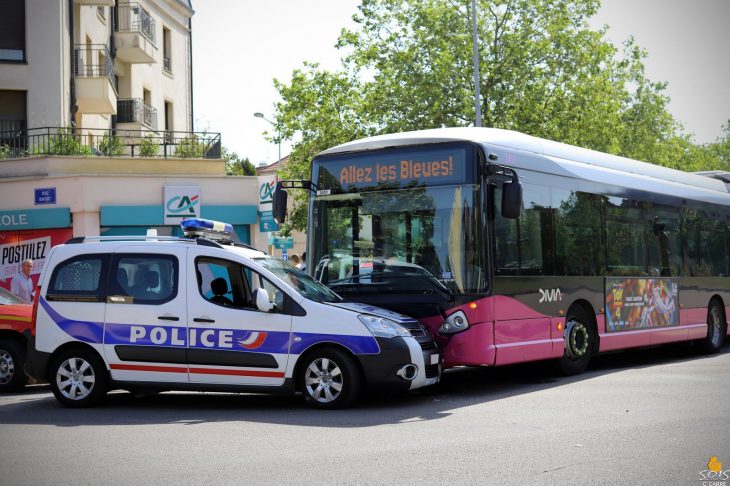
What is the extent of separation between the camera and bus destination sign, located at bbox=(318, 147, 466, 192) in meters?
11.8

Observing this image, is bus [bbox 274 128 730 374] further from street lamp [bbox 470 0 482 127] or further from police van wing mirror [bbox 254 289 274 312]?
street lamp [bbox 470 0 482 127]

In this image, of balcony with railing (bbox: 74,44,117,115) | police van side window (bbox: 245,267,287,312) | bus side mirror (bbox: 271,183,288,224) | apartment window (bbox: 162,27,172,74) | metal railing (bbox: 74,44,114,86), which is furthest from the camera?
apartment window (bbox: 162,27,172,74)

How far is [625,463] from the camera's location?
7.07 m

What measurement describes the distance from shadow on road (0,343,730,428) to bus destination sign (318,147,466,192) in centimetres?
266

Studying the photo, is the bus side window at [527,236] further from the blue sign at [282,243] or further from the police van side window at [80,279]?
the blue sign at [282,243]

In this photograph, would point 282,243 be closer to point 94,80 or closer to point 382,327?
point 94,80

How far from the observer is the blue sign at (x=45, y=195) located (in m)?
25.5

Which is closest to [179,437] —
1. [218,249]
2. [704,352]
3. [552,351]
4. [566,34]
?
[218,249]

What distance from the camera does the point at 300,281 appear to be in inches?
444

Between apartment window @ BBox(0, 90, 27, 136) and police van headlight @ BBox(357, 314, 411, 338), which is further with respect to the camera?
apartment window @ BBox(0, 90, 27, 136)

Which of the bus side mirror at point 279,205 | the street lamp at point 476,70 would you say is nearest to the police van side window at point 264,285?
the bus side mirror at point 279,205

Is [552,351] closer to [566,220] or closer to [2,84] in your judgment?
[566,220]

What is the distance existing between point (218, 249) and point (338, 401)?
88.6 inches

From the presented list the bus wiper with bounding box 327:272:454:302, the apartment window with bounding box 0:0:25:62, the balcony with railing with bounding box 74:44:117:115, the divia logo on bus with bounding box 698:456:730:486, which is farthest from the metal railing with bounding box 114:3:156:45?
the divia logo on bus with bounding box 698:456:730:486
